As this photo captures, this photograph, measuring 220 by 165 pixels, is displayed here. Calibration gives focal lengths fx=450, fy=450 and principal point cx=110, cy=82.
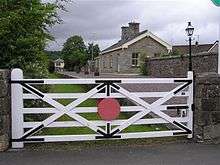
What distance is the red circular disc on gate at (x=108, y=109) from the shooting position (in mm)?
8641

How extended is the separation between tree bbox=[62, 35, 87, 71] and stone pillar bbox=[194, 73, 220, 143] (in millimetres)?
94273

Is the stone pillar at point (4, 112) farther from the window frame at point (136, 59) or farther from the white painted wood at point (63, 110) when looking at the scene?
the window frame at point (136, 59)

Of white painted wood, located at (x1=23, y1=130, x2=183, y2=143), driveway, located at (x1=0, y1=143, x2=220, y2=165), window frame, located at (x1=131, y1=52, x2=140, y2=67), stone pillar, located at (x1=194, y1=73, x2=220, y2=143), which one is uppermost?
window frame, located at (x1=131, y1=52, x2=140, y2=67)

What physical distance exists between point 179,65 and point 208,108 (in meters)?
34.6

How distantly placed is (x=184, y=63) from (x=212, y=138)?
109 ft

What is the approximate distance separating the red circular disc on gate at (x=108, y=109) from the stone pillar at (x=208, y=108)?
1.68 m

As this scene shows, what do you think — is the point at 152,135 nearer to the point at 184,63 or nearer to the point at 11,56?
the point at 11,56

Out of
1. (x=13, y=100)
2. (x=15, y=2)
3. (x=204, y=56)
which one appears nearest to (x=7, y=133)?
(x=13, y=100)

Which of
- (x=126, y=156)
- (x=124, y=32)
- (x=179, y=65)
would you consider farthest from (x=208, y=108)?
(x=124, y=32)

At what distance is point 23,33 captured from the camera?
39.9 ft

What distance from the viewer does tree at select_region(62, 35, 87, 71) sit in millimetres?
109438

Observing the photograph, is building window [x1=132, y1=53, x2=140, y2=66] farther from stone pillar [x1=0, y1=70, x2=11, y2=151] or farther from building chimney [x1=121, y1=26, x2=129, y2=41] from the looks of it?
stone pillar [x1=0, y1=70, x2=11, y2=151]

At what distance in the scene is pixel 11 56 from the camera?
11.6 meters

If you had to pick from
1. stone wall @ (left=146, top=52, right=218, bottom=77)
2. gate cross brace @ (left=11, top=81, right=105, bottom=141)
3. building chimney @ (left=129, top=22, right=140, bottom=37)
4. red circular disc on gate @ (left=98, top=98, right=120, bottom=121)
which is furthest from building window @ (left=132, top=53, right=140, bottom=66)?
gate cross brace @ (left=11, top=81, right=105, bottom=141)
